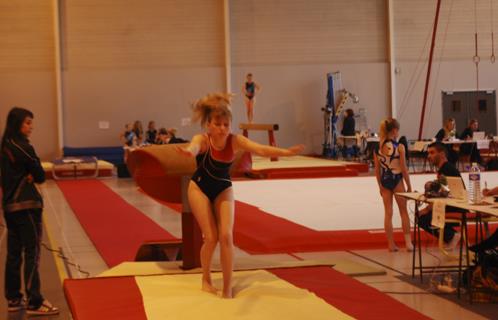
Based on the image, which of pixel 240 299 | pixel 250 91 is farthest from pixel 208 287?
pixel 250 91

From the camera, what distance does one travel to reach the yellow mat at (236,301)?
5.31 meters

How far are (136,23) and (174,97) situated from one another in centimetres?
265

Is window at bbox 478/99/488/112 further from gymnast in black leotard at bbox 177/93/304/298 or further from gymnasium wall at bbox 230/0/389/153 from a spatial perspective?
gymnast in black leotard at bbox 177/93/304/298

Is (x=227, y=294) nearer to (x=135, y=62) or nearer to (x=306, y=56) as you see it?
(x=135, y=62)

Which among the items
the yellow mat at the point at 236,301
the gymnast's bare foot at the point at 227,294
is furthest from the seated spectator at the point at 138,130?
the gymnast's bare foot at the point at 227,294

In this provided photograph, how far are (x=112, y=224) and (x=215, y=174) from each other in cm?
598

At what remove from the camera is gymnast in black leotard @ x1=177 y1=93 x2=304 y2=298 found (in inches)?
229

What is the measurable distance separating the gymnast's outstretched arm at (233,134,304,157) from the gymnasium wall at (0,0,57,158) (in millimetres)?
19625

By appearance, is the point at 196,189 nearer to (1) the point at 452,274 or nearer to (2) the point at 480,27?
(1) the point at 452,274

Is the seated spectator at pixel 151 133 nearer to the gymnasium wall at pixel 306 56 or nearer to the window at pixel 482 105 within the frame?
the gymnasium wall at pixel 306 56

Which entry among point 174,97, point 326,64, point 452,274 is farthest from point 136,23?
point 452,274

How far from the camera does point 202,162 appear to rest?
5.95 m

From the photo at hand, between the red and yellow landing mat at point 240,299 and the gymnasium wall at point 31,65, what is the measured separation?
18973 millimetres

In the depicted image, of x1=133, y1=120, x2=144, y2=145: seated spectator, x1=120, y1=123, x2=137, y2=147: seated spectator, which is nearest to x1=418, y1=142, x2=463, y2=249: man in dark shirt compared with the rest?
x1=120, y1=123, x2=137, y2=147: seated spectator
